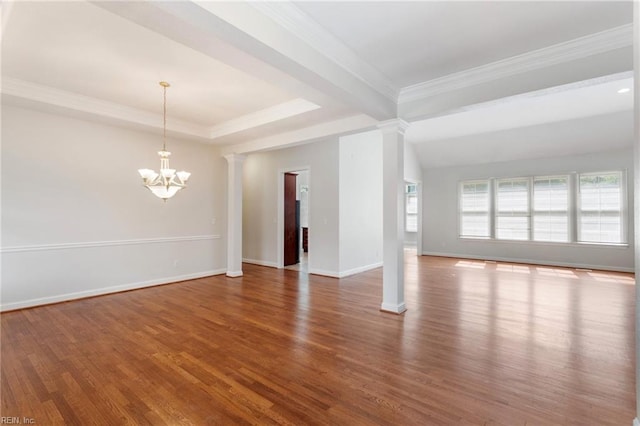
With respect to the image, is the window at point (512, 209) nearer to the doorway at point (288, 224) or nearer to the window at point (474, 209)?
the window at point (474, 209)

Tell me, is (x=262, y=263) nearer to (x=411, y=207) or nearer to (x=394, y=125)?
(x=394, y=125)

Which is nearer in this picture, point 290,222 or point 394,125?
point 394,125

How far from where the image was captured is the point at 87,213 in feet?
14.9

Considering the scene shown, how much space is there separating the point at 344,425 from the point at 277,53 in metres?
2.64

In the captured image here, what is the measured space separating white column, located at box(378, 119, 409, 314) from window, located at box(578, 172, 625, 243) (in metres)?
6.09

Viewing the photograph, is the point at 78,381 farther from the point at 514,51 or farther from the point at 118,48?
the point at 514,51

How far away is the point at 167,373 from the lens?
7.81 ft

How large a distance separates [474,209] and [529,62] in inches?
250

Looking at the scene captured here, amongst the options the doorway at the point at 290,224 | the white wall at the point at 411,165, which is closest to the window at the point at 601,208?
the white wall at the point at 411,165

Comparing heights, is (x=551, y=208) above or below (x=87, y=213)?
above

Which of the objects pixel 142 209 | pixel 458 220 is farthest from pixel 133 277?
pixel 458 220

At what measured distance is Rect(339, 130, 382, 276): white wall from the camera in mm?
6148

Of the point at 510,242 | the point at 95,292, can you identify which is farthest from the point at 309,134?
the point at 510,242

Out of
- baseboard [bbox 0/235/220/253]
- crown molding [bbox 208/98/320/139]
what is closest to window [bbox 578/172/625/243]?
crown molding [bbox 208/98/320/139]
